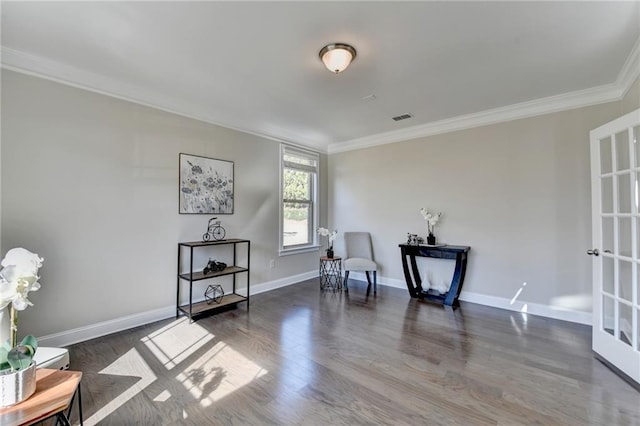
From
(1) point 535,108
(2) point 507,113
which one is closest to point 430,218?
(2) point 507,113

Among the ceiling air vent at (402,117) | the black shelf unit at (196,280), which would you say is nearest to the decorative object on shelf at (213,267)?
the black shelf unit at (196,280)

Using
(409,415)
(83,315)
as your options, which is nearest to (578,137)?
(409,415)

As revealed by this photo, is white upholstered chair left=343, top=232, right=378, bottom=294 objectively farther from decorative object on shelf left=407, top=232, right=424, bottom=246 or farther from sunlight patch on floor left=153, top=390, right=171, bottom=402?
sunlight patch on floor left=153, top=390, right=171, bottom=402

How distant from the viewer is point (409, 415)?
1.67 meters

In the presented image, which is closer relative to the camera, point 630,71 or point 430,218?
point 630,71

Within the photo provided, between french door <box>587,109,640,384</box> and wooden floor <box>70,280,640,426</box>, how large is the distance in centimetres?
23

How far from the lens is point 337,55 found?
223 cm

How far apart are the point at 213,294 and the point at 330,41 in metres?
3.28

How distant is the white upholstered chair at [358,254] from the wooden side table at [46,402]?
3.49 meters

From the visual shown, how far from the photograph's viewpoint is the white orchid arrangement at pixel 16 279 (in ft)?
4.11

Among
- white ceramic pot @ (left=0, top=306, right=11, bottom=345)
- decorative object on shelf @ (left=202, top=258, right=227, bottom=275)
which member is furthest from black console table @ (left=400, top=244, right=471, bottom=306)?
white ceramic pot @ (left=0, top=306, right=11, bottom=345)

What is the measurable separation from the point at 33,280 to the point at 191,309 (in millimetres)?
1921

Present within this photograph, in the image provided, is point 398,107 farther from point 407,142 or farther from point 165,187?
point 165,187

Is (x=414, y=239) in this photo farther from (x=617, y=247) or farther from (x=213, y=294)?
(x=213, y=294)
